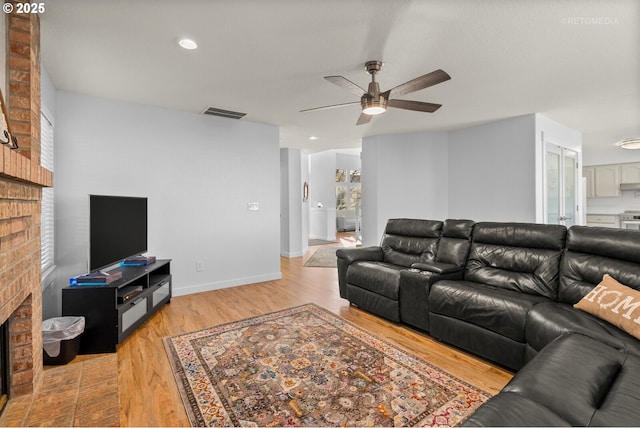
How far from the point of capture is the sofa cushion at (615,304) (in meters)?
1.72

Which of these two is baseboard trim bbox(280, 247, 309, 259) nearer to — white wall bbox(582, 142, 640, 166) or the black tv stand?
the black tv stand

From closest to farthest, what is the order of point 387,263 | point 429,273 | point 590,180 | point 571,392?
point 571,392
point 429,273
point 387,263
point 590,180

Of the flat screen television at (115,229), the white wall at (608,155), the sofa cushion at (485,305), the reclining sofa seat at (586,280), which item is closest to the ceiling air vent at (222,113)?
the flat screen television at (115,229)

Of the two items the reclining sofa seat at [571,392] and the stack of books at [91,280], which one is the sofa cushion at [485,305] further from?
the stack of books at [91,280]

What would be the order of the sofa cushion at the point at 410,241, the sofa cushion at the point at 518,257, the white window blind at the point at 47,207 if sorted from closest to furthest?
the sofa cushion at the point at 518,257
the white window blind at the point at 47,207
the sofa cushion at the point at 410,241

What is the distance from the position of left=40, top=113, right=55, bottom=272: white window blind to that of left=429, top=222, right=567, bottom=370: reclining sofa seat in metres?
3.63

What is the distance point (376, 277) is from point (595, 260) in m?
1.75

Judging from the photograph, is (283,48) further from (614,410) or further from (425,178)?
(425,178)

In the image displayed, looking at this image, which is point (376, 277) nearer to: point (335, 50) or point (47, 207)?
point (335, 50)

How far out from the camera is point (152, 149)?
385 centimetres

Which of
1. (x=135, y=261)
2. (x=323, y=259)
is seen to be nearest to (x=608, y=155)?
(x=323, y=259)

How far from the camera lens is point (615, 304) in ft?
6.04

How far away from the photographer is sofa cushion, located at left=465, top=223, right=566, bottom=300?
8.10ft

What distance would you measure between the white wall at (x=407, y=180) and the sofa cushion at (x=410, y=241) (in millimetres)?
1801
